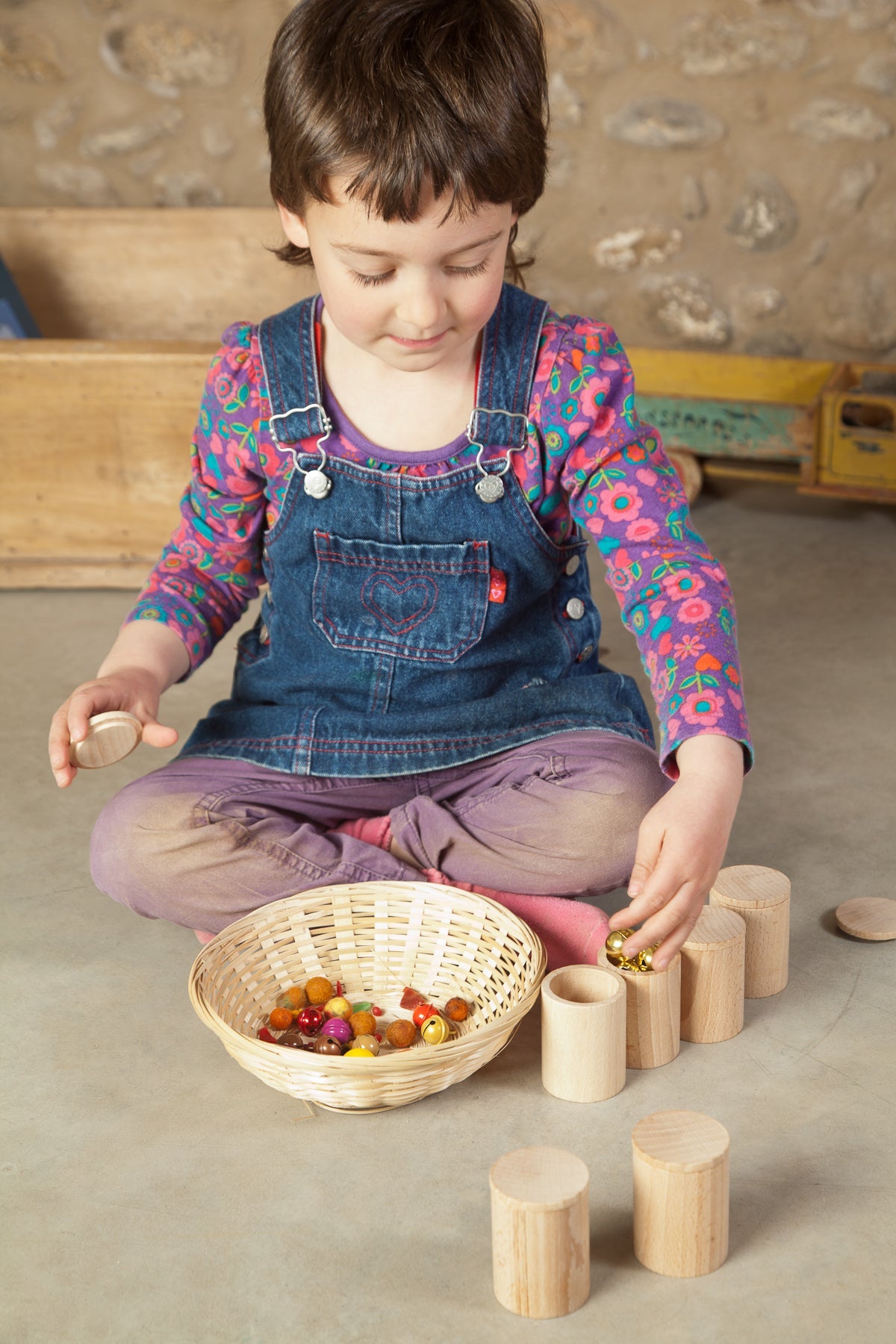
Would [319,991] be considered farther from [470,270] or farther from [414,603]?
[470,270]

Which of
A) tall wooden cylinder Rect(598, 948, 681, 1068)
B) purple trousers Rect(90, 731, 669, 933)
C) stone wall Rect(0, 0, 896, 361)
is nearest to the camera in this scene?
tall wooden cylinder Rect(598, 948, 681, 1068)

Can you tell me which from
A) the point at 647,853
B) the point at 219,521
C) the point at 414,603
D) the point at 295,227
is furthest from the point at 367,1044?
the point at 295,227

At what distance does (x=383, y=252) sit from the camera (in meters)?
0.93

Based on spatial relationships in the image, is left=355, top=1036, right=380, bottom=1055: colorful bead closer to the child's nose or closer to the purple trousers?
the purple trousers

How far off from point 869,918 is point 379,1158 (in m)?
0.49

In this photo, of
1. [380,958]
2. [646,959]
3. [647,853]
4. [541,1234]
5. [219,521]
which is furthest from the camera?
[219,521]

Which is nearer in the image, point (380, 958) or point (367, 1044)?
point (367, 1044)

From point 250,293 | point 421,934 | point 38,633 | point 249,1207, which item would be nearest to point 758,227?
point 250,293

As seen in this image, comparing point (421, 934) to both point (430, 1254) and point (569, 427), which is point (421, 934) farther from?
point (569, 427)

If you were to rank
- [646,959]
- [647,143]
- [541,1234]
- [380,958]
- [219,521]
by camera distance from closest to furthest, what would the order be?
[541,1234], [646,959], [380,958], [219,521], [647,143]

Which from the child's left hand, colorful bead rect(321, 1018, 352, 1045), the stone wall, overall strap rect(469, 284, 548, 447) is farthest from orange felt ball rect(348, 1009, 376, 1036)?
the stone wall

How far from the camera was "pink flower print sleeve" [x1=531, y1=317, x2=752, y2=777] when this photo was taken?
3.28 ft

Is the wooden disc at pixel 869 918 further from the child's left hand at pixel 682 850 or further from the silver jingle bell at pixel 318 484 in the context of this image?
the silver jingle bell at pixel 318 484

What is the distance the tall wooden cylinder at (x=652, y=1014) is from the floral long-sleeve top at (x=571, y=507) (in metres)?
0.15
